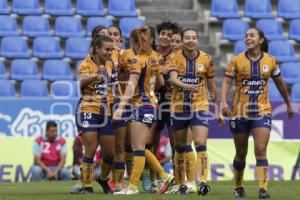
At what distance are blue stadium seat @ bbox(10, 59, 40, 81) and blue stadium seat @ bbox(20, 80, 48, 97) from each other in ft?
1.87

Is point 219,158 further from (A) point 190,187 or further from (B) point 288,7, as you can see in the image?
(B) point 288,7

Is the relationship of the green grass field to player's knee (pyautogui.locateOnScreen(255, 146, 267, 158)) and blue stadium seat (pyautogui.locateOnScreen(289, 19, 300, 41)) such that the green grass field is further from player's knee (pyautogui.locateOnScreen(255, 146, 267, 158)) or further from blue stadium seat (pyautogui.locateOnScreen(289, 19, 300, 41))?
blue stadium seat (pyautogui.locateOnScreen(289, 19, 300, 41))

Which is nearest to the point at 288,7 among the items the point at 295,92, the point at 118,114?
the point at 295,92

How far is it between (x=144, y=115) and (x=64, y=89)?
790 cm

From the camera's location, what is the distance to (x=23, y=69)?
71.5 feet

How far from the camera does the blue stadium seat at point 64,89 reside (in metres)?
20.6

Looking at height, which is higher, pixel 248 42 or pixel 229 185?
pixel 248 42

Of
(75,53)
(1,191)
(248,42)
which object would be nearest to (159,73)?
(248,42)

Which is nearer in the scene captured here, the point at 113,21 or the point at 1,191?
the point at 1,191

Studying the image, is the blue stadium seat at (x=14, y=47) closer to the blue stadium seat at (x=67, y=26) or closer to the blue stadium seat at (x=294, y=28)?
the blue stadium seat at (x=67, y=26)

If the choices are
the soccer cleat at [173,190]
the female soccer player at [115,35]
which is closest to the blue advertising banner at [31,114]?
the female soccer player at [115,35]

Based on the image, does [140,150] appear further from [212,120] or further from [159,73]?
[212,120]

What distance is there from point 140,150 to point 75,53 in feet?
31.9

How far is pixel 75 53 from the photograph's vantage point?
22359mm
